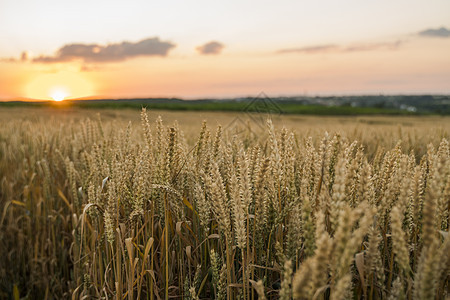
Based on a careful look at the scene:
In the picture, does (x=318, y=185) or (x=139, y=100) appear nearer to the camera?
(x=318, y=185)

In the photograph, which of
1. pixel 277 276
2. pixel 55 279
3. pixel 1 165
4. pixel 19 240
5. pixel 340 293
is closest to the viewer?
pixel 340 293

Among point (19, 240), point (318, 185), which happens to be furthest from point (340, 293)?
point (19, 240)

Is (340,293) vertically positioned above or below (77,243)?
above

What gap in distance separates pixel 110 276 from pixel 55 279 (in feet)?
6.18

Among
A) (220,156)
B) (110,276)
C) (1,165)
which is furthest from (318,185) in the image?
(1,165)

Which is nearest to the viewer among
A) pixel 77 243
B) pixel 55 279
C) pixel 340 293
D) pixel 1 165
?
pixel 340 293

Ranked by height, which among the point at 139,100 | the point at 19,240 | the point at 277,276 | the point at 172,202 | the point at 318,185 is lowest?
the point at 19,240

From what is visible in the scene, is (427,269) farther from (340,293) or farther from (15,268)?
(15,268)

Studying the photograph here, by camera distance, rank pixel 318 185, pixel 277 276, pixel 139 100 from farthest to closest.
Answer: pixel 139 100 < pixel 277 276 < pixel 318 185

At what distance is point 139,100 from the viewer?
5.97 ft

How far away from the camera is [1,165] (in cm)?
448

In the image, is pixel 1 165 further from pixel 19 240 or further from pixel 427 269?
pixel 427 269

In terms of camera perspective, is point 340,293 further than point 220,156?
No

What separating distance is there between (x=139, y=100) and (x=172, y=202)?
2.06 ft
